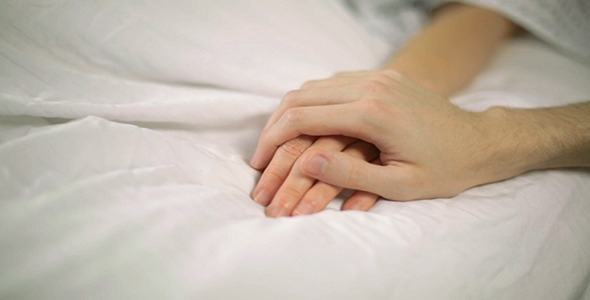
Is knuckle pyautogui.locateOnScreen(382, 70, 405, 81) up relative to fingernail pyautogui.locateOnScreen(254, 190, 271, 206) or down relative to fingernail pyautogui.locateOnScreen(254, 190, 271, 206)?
up

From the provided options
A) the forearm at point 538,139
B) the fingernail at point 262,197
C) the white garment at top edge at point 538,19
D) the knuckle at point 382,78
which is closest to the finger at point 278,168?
the fingernail at point 262,197

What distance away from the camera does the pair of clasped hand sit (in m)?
0.44

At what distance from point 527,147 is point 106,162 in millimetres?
534

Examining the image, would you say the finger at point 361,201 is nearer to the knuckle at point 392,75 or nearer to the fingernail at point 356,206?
the fingernail at point 356,206

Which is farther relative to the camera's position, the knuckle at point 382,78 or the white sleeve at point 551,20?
the white sleeve at point 551,20

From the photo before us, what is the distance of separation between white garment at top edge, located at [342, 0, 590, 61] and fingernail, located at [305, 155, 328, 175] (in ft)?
2.03

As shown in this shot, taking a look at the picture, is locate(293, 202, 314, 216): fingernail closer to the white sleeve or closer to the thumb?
the thumb

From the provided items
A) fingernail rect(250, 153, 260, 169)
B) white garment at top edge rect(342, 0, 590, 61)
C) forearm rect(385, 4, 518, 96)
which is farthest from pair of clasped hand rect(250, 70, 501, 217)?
white garment at top edge rect(342, 0, 590, 61)

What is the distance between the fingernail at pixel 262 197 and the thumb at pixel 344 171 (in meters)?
0.06

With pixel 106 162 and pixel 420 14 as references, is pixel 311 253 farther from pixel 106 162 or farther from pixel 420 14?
pixel 420 14

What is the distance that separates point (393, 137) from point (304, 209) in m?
0.14

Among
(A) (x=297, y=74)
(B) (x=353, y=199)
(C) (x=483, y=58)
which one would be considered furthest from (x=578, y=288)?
(C) (x=483, y=58)

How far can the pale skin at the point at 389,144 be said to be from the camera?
44 cm

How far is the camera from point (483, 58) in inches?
34.9
